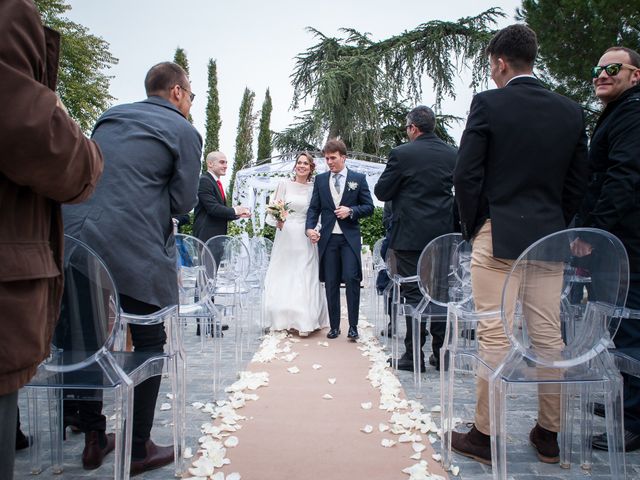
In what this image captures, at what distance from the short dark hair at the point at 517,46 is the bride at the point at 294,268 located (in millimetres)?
3724

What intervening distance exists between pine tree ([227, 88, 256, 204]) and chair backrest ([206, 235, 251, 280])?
2262 cm

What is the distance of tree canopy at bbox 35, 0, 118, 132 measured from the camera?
68.2ft

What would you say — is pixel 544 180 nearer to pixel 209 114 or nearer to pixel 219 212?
pixel 219 212

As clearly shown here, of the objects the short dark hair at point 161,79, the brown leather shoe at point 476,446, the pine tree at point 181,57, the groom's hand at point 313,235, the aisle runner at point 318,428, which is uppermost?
the pine tree at point 181,57

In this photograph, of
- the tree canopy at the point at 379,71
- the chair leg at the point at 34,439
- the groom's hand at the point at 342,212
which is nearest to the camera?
the chair leg at the point at 34,439

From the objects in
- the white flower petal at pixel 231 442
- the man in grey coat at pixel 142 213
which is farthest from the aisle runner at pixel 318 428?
the man in grey coat at pixel 142 213

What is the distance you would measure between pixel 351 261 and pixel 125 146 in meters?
3.32

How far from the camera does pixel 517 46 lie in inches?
101

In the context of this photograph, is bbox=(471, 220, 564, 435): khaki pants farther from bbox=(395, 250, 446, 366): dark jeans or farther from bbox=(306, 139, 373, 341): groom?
bbox=(306, 139, 373, 341): groom

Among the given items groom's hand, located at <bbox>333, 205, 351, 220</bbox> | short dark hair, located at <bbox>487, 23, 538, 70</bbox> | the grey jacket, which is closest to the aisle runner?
the grey jacket

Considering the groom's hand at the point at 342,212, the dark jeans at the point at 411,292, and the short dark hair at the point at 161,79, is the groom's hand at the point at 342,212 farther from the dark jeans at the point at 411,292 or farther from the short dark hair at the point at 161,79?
the short dark hair at the point at 161,79

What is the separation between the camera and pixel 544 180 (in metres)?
2.48

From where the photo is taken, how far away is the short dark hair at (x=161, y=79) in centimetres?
268

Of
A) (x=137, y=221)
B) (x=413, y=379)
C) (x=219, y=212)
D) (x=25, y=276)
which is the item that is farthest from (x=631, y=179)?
(x=219, y=212)
